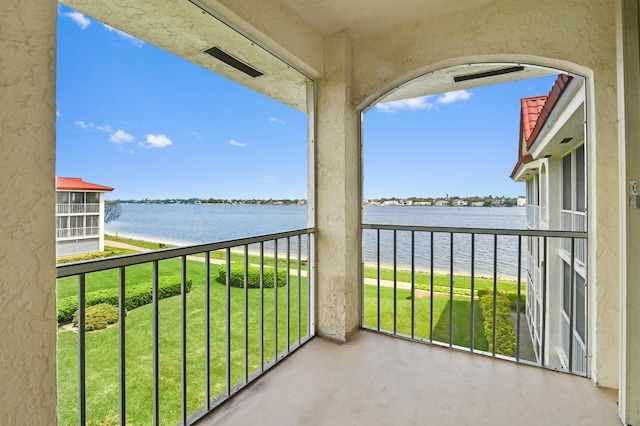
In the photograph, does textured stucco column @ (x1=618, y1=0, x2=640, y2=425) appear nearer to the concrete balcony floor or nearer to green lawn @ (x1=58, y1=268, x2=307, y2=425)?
the concrete balcony floor

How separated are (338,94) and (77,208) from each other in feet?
6.68

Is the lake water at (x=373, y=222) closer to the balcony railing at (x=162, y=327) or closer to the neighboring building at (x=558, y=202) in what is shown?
the balcony railing at (x=162, y=327)

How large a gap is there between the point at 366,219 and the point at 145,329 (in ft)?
6.36

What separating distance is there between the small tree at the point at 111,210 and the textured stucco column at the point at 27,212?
33 centimetres

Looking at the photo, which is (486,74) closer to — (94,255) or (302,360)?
(302,360)

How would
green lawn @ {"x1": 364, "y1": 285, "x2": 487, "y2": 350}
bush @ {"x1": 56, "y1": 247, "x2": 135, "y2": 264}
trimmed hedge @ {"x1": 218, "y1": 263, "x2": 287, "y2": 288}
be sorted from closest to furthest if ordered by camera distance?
bush @ {"x1": 56, "y1": 247, "x2": 135, "y2": 264}
trimmed hedge @ {"x1": 218, "y1": 263, "x2": 287, "y2": 288}
green lawn @ {"x1": 364, "y1": 285, "x2": 487, "y2": 350}

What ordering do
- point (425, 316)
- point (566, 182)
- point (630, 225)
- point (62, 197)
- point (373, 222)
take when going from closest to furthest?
point (62, 197)
point (630, 225)
point (373, 222)
point (566, 182)
point (425, 316)

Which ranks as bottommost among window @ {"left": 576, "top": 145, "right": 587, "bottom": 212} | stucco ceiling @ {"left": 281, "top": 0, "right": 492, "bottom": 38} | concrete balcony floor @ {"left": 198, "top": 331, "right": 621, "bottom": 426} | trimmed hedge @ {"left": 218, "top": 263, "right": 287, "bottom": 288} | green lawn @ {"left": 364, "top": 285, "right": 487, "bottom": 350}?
green lawn @ {"left": 364, "top": 285, "right": 487, "bottom": 350}

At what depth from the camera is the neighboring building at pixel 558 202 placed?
2.25 meters

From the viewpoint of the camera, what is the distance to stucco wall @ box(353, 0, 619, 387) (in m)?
1.89

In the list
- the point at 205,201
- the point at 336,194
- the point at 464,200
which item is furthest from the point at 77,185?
the point at 464,200

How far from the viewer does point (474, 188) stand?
8.09 ft

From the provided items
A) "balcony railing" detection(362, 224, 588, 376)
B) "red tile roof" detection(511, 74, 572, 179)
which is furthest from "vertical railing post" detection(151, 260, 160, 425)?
"red tile roof" detection(511, 74, 572, 179)

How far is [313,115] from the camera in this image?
2.67 m
